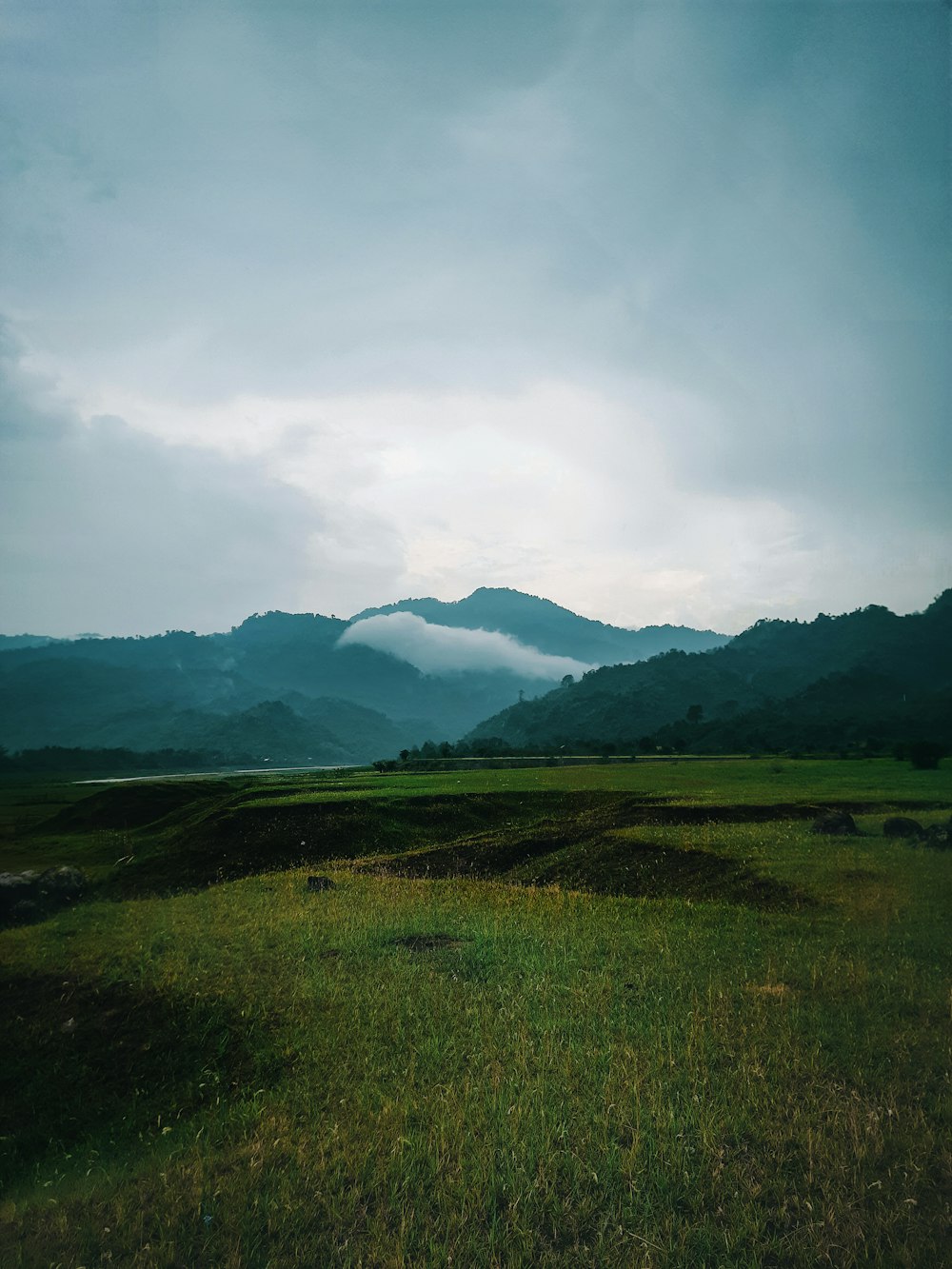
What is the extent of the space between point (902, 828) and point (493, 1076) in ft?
70.6

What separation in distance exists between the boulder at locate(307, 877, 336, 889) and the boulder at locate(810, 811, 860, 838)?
1912cm

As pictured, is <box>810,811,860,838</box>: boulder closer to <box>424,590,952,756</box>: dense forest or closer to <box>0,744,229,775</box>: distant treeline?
<box>424,590,952,756</box>: dense forest

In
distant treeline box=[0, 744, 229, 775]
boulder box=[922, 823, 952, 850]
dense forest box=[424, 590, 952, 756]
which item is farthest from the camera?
distant treeline box=[0, 744, 229, 775]

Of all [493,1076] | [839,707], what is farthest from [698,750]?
[493,1076]

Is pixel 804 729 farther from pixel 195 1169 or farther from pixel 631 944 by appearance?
pixel 195 1169

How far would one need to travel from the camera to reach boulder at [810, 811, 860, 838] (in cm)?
2470

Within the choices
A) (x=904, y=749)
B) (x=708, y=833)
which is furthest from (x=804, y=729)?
(x=708, y=833)

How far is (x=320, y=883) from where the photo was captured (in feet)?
71.5

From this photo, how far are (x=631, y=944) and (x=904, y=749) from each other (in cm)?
5844

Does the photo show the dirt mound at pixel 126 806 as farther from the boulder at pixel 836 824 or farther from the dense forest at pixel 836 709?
the dense forest at pixel 836 709

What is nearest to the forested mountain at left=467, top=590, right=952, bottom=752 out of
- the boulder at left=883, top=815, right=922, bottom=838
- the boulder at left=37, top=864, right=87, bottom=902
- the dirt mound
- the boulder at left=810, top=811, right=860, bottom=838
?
the boulder at left=883, top=815, right=922, bottom=838

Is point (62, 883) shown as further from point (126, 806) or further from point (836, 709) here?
point (836, 709)

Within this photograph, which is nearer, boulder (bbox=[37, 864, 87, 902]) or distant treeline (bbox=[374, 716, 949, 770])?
boulder (bbox=[37, 864, 87, 902])

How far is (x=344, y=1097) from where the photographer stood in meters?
8.20
